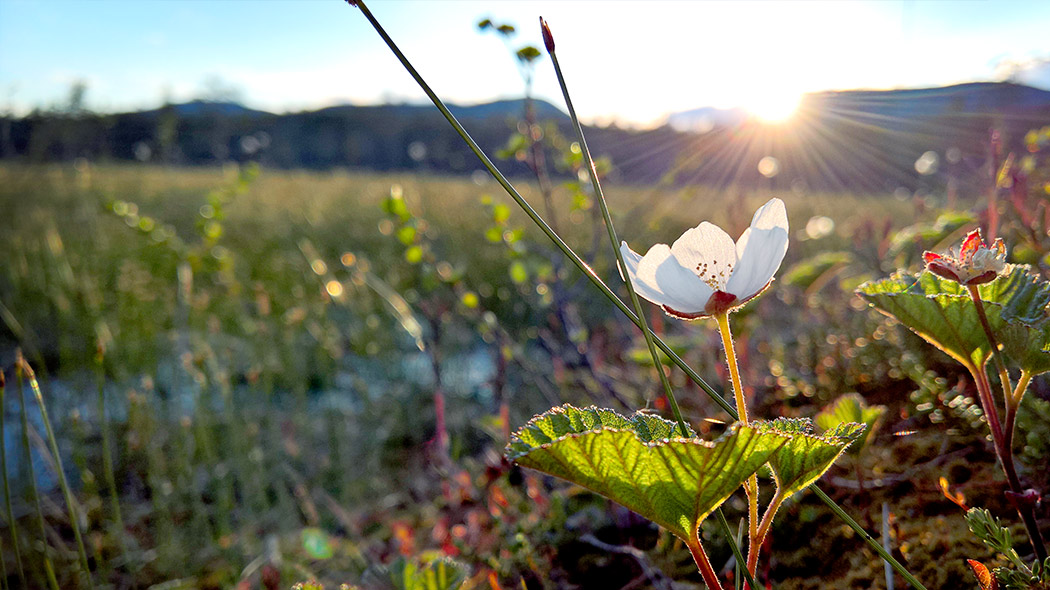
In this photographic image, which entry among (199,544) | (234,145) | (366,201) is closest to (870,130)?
(366,201)

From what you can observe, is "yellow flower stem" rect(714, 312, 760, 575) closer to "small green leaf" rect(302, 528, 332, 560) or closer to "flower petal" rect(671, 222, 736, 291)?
"flower petal" rect(671, 222, 736, 291)

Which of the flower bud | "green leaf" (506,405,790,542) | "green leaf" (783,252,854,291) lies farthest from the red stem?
"green leaf" (783,252,854,291)

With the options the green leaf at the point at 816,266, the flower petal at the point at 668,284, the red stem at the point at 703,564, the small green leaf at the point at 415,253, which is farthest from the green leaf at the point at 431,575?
the green leaf at the point at 816,266

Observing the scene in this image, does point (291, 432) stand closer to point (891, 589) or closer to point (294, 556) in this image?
point (294, 556)

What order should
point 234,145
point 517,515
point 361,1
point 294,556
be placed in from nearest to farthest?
point 361,1
point 517,515
point 294,556
point 234,145

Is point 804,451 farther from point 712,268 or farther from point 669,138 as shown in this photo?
point 669,138

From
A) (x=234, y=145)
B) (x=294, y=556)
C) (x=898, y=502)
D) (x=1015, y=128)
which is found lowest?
(x=294, y=556)

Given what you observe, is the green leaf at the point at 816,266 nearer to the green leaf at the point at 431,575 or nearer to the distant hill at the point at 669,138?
the distant hill at the point at 669,138
